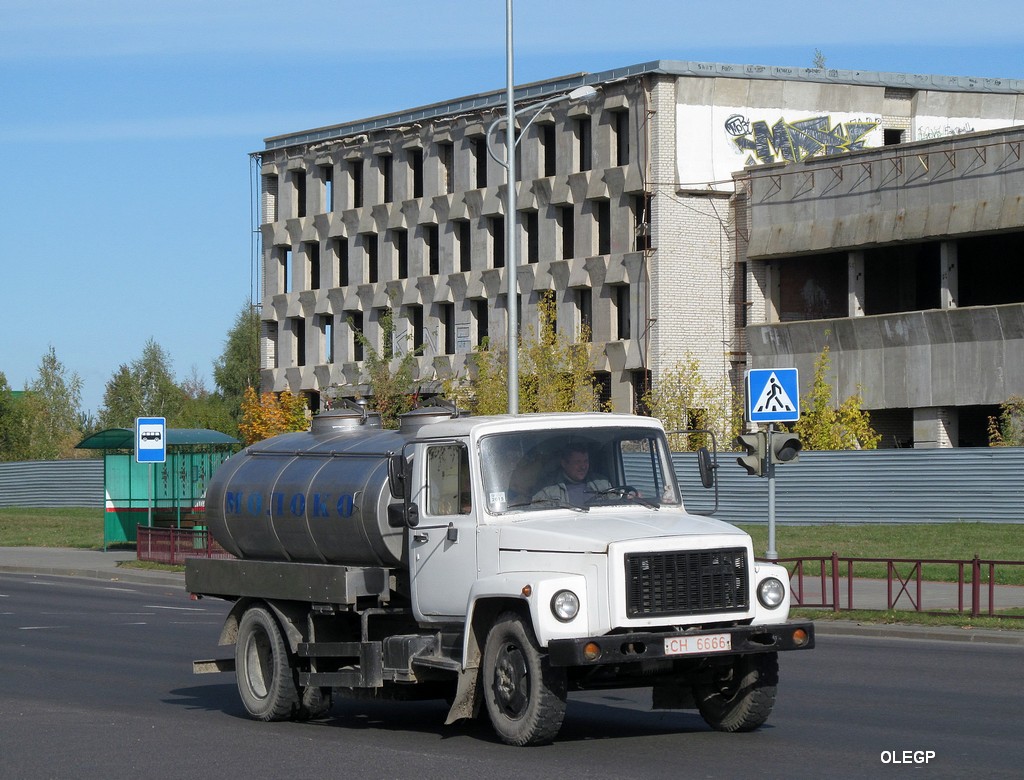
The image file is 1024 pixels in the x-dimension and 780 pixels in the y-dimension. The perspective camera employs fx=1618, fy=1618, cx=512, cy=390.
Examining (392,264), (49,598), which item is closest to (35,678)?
(49,598)

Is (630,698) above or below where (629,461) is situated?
below

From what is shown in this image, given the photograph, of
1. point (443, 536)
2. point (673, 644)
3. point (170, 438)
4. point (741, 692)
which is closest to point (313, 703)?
point (443, 536)

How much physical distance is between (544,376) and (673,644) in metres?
43.6

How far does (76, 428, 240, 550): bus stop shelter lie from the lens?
40.9 m

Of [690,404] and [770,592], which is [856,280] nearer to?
[690,404]

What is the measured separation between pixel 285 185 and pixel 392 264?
832cm

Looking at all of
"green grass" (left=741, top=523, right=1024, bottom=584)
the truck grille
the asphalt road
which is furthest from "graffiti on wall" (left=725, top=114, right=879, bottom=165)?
the truck grille

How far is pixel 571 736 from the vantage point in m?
11.8

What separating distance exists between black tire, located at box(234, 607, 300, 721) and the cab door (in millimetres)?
1617

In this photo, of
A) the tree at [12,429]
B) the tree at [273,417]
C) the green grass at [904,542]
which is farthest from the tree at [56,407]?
the green grass at [904,542]

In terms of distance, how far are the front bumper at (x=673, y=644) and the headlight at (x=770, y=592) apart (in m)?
0.19

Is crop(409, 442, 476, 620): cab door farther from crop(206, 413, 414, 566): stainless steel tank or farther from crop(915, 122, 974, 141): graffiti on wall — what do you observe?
crop(915, 122, 974, 141): graffiti on wall

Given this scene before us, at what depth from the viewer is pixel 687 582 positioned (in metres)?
11.0

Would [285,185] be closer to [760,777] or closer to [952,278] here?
[952,278]
